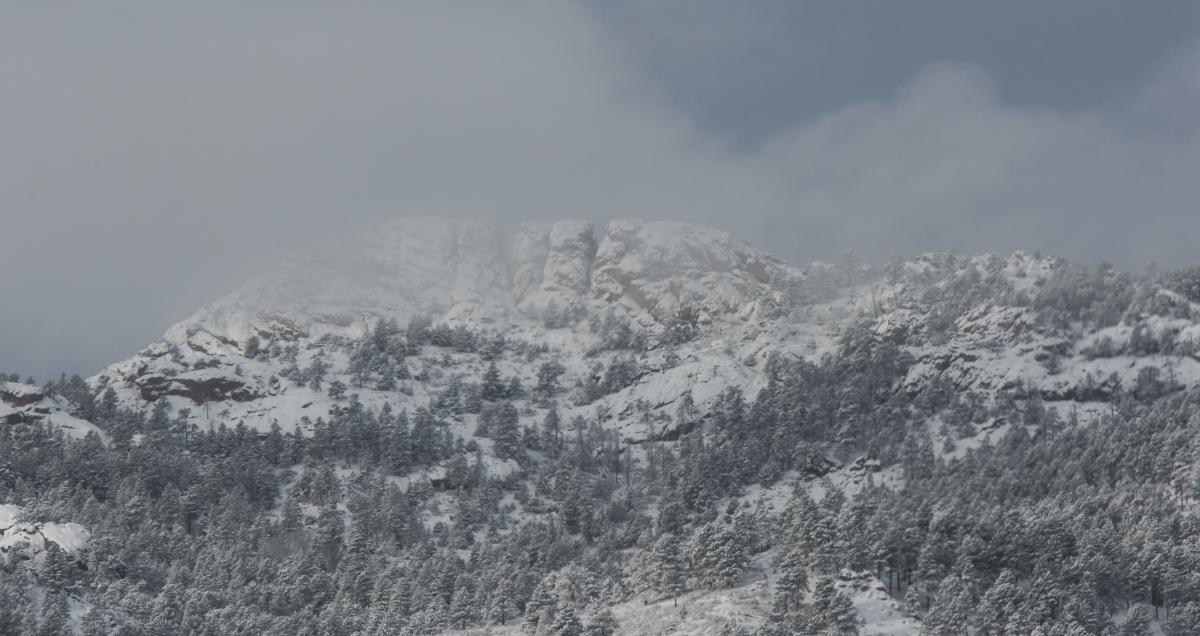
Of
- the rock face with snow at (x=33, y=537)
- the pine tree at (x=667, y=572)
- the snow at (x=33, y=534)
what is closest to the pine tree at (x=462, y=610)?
the pine tree at (x=667, y=572)

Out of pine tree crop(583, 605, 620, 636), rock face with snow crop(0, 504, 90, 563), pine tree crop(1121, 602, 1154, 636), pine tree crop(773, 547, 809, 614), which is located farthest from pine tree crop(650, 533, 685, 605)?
rock face with snow crop(0, 504, 90, 563)

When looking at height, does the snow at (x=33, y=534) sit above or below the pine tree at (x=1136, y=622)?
below

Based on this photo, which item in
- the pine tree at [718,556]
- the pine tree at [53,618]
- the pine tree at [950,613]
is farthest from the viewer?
the pine tree at [718,556]

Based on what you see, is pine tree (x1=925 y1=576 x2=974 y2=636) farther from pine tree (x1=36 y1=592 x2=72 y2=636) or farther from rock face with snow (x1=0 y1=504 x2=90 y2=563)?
rock face with snow (x1=0 y1=504 x2=90 y2=563)

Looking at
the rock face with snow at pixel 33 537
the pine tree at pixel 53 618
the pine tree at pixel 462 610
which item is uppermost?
the rock face with snow at pixel 33 537

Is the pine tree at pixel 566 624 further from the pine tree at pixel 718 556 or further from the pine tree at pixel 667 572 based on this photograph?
the pine tree at pixel 718 556

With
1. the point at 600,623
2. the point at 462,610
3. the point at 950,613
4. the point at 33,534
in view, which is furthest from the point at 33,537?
the point at 950,613

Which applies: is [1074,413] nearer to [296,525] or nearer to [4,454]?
[296,525]

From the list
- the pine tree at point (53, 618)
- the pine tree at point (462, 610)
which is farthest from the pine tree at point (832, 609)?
the pine tree at point (53, 618)

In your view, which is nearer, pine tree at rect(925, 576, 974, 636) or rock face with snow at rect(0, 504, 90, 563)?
pine tree at rect(925, 576, 974, 636)

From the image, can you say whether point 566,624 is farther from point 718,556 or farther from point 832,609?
point 832,609

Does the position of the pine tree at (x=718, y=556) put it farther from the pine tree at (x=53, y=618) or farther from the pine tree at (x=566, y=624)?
the pine tree at (x=53, y=618)

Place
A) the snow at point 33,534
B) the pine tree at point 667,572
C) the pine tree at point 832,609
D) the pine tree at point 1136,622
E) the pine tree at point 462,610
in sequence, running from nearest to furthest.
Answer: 1. the pine tree at point 832,609
2. the pine tree at point 1136,622
3. the pine tree at point 667,572
4. the snow at point 33,534
5. the pine tree at point 462,610

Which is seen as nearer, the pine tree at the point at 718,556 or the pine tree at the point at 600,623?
the pine tree at the point at 600,623
